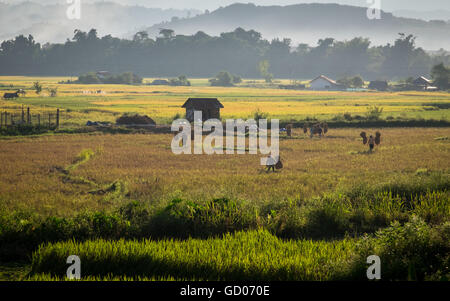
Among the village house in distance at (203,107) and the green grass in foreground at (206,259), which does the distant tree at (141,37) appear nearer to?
the village house in distance at (203,107)

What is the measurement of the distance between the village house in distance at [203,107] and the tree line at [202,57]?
85.2 meters

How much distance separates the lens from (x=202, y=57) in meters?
137

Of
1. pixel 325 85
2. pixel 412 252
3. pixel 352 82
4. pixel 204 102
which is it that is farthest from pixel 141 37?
pixel 412 252

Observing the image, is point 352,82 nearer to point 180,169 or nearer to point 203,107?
point 203,107

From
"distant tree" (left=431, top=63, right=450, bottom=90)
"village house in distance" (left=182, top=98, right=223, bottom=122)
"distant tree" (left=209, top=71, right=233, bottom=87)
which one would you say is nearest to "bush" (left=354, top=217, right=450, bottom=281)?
"village house in distance" (left=182, top=98, right=223, bottom=122)

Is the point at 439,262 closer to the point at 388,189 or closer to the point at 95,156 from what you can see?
the point at 388,189

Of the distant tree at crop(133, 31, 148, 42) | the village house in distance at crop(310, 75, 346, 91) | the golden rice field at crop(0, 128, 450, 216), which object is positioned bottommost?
the golden rice field at crop(0, 128, 450, 216)

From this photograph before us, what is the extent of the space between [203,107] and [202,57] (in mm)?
100728

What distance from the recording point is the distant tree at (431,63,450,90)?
3526 inches

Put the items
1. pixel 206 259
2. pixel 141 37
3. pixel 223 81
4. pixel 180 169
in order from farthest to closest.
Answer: pixel 141 37 → pixel 223 81 → pixel 180 169 → pixel 206 259

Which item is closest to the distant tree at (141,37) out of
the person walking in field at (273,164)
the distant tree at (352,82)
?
the distant tree at (352,82)

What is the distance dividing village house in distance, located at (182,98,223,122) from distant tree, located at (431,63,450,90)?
215ft

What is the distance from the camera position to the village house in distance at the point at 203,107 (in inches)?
1522

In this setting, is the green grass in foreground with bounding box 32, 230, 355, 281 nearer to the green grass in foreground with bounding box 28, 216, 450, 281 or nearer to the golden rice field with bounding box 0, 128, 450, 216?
the green grass in foreground with bounding box 28, 216, 450, 281
